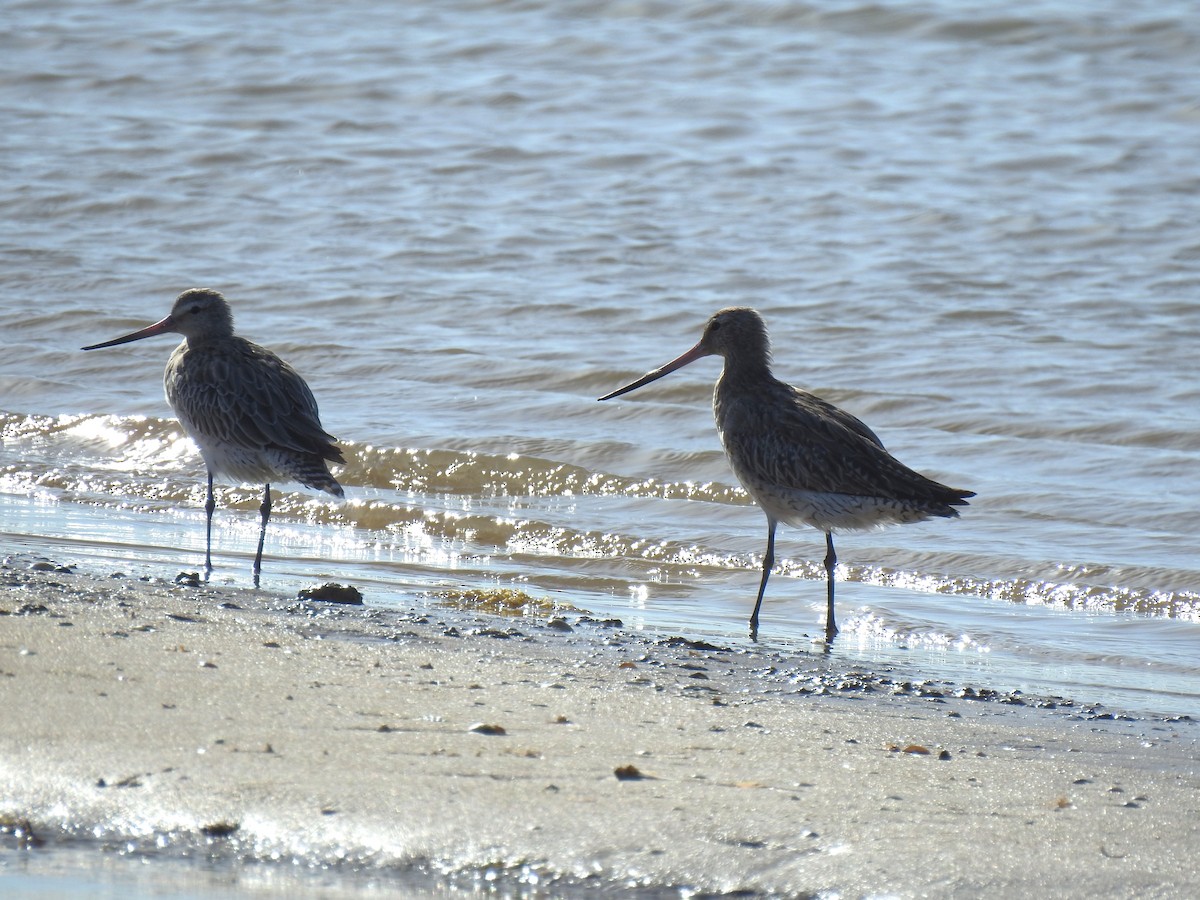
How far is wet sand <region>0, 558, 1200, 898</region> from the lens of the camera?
3.58 meters

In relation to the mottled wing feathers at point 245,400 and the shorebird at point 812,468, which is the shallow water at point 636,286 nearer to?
the shorebird at point 812,468

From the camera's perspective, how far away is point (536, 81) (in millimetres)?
19250

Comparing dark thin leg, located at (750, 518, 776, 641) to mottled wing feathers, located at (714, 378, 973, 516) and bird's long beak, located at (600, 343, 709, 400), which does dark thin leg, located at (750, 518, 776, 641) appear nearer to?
mottled wing feathers, located at (714, 378, 973, 516)

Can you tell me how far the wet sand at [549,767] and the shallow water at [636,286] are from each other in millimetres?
1032

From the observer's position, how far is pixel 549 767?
4.06 metres

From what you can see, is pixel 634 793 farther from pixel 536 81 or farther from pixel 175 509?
pixel 536 81

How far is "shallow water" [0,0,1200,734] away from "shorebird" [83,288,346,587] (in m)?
0.36

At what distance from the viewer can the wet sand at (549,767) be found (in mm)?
3582

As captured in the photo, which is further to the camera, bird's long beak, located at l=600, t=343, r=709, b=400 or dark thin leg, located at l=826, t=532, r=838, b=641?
bird's long beak, located at l=600, t=343, r=709, b=400

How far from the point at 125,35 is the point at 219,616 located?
17492mm

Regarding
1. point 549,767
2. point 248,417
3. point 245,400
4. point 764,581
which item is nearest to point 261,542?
point 248,417

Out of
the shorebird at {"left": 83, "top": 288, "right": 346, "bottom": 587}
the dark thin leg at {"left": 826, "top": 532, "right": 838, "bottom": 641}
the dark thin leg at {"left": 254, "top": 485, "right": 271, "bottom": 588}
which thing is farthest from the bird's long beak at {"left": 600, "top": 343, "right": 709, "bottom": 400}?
the dark thin leg at {"left": 254, "top": 485, "right": 271, "bottom": 588}

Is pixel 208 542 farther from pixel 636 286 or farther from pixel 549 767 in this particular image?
pixel 636 286

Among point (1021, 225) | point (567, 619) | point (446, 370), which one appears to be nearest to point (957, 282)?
point (1021, 225)
